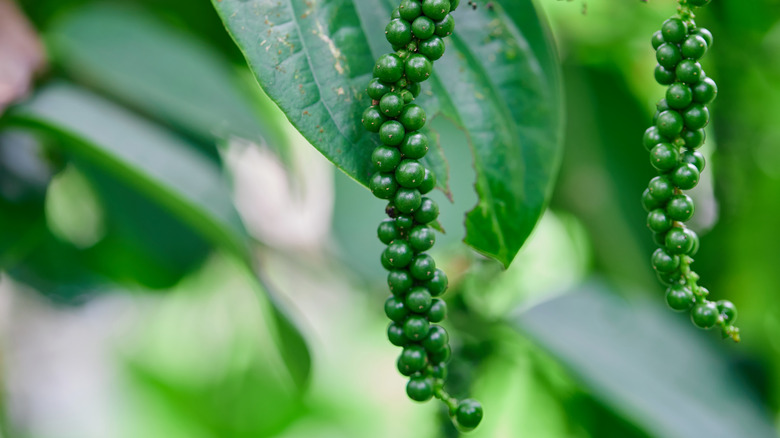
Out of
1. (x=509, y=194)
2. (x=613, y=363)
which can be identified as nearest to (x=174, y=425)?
(x=613, y=363)

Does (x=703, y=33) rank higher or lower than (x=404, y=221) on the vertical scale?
higher

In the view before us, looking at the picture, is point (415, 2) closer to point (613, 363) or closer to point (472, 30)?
point (472, 30)

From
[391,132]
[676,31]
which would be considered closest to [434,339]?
[391,132]

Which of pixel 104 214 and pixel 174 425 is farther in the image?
pixel 174 425

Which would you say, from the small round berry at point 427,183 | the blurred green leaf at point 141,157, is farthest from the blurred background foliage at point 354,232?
the small round berry at point 427,183

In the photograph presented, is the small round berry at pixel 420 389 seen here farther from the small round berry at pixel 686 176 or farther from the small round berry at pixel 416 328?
the small round berry at pixel 686 176

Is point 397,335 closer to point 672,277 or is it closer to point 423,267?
point 423,267
